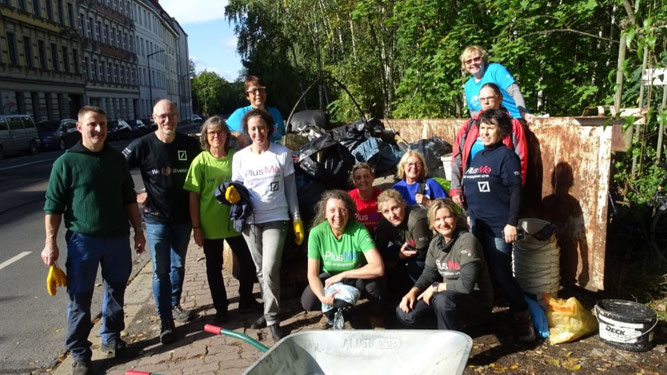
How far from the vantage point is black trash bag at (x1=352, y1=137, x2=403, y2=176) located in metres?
6.14

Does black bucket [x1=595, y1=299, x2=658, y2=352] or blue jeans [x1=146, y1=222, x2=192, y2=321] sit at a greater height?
blue jeans [x1=146, y1=222, x2=192, y2=321]

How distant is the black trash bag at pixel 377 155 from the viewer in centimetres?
614

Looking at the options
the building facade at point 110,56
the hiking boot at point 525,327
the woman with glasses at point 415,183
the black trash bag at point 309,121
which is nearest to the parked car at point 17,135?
the black trash bag at point 309,121

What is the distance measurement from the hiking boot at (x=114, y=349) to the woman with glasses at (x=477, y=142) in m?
2.89

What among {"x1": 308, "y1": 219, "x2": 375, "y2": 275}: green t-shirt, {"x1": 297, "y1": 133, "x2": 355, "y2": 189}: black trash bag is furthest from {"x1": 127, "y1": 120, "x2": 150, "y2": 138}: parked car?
{"x1": 308, "y1": 219, "x2": 375, "y2": 275}: green t-shirt

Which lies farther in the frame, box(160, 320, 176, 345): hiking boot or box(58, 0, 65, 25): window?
box(58, 0, 65, 25): window

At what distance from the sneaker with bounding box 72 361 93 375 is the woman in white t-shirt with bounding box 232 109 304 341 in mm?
1298

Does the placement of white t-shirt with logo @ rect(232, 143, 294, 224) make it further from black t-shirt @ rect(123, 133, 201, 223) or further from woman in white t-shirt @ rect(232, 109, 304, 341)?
black t-shirt @ rect(123, 133, 201, 223)

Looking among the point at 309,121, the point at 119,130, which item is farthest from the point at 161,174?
the point at 119,130

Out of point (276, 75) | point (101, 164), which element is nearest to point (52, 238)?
point (101, 164)

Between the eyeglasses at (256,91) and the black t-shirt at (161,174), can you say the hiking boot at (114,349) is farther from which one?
the eyeglasses at (256,91)

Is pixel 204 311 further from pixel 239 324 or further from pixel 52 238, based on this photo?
pixel 52 238

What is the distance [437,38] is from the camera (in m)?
8.84

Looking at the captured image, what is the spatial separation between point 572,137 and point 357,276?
206cm
